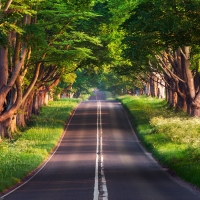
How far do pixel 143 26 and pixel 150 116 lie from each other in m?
35.3

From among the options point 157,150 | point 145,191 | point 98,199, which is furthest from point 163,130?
point 98,199

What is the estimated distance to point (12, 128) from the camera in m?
48.9

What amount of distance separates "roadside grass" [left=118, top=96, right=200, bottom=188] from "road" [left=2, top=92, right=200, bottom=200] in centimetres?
61

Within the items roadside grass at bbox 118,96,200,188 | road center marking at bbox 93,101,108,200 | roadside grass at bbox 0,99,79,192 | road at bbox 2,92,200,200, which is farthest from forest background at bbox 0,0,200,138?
road center marking at bbox 93,101,108,200

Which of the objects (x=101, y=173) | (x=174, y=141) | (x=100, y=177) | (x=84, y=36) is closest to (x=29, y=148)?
(x=84, y=36)

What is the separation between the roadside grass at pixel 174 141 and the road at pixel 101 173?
2.01ft

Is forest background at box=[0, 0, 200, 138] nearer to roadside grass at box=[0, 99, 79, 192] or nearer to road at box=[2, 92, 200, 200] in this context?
roadside grass at box=[0, 99, 79, 192]

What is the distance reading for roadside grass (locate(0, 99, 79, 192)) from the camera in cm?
2678

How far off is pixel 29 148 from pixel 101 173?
12.4 metres

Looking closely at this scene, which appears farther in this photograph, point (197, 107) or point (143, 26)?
point (197, 107)

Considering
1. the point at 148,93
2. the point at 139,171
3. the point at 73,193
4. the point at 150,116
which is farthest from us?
the point at 148,93

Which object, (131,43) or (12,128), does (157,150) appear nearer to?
(131,43)

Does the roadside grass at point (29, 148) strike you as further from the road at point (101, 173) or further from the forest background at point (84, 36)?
the forest background at point (84, 36)

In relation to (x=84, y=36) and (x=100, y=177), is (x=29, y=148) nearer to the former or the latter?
(x=84, y=36)
